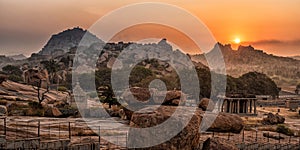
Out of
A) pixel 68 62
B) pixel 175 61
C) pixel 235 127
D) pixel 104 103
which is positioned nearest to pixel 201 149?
pixel 235 127

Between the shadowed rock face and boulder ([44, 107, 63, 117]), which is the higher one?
the shadowed rock face

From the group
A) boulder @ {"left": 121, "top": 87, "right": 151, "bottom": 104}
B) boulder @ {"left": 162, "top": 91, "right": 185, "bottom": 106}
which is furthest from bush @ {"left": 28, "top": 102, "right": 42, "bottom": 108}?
boulder @ {"left": 162, "top": 91, "right": 185, "bottom": 106}

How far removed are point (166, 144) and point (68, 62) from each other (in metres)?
87.0

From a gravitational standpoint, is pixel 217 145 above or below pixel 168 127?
below

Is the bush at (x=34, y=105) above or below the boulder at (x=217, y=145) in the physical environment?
above

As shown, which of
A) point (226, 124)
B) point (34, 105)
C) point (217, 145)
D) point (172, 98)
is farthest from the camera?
point (34, 105)

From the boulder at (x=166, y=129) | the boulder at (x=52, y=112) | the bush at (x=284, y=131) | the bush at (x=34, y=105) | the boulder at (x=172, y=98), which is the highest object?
the boulder at (x=172, y=98)

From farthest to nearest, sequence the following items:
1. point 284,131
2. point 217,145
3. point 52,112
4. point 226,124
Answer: point 284,131 < point 52,112 < point 226,124 < point 217,145

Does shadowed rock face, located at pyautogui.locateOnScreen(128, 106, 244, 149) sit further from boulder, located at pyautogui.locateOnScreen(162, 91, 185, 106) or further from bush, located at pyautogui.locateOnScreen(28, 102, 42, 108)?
bush, located at pyautogui.locateOnScreen(28, 102, 42, 108)

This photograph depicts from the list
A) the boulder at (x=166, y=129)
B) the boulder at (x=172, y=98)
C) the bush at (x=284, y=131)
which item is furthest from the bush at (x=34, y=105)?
the boulder at (x=166, y=129)

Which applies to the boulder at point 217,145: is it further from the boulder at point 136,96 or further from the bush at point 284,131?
the bush at point 284,131

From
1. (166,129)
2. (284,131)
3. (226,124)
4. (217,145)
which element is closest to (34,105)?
(226,124)

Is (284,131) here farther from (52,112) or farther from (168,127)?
(168,127)

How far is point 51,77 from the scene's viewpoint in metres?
68.7
